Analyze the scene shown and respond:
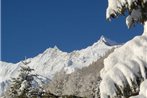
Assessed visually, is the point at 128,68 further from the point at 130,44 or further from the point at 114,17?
the point at 114,17

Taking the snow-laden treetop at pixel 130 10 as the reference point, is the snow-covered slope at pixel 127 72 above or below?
below

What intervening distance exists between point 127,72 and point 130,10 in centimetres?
100

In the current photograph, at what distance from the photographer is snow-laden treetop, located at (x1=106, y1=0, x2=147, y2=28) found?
6031 mm

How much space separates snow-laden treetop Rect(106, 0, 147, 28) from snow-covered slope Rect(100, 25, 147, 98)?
1.72ft

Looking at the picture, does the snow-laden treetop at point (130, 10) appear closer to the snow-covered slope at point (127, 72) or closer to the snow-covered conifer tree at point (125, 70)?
the snow-covered conifer tree at point (125, 70)

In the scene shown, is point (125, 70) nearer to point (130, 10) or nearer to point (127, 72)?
point (127, 72)

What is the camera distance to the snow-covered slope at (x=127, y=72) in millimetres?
5523

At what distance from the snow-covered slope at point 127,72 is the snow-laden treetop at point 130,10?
52cm

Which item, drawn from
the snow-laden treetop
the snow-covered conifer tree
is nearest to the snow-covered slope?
the snow-covered conifer tree

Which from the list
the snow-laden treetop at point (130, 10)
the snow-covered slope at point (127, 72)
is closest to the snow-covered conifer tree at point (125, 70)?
the snow-covered slope at point (127, 72)

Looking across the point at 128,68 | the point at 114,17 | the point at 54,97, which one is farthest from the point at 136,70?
the point at 54,97

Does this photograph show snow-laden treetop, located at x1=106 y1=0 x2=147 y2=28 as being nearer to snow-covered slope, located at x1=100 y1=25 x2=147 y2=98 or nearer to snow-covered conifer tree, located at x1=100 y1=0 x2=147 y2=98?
snow-covered conifer tree, located at x1=100 y1=0 x2=147 y2=98

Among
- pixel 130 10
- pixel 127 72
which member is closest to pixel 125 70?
pixel 127 72

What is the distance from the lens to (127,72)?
5.52 m
